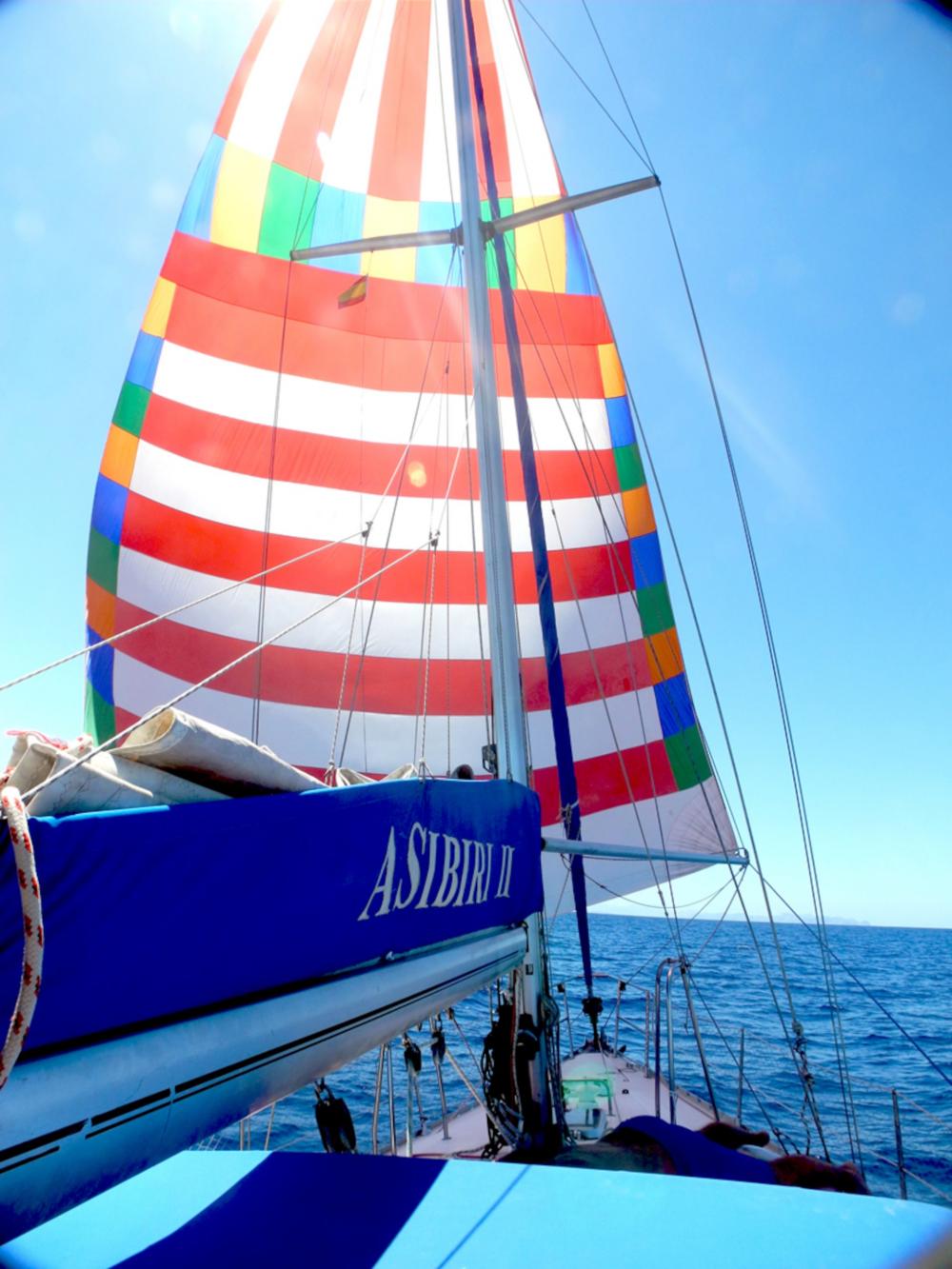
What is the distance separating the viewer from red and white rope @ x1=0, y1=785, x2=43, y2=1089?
0.78 meters

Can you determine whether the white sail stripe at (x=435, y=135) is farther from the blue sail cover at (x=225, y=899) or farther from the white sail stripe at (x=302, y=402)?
the blue sail cover at (x=225, y=899)

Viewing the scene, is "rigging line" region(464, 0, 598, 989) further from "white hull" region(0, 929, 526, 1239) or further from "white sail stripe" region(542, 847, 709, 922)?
"white hull" region(0, 929, 526, 1239)

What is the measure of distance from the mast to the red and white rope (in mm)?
2109

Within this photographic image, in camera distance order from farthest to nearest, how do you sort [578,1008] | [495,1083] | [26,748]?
[578,1008], [495,1083], [26,748]

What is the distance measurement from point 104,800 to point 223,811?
0.21 metres

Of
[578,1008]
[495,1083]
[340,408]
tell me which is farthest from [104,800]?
[578,1008]

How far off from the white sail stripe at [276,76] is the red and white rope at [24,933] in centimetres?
696

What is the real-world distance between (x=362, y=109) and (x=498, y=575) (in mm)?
5842

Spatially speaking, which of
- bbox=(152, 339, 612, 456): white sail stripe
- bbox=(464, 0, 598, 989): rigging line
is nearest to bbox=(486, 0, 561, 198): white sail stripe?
bbox=(464, 0, 598, 989): rigging line

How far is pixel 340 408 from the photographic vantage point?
19.4ft

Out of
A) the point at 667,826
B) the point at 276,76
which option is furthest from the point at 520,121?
the point at 667,826

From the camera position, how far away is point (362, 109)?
6.46m

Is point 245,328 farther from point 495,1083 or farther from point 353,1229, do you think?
point 353,1229

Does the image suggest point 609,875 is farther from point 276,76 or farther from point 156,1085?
point 276,76
